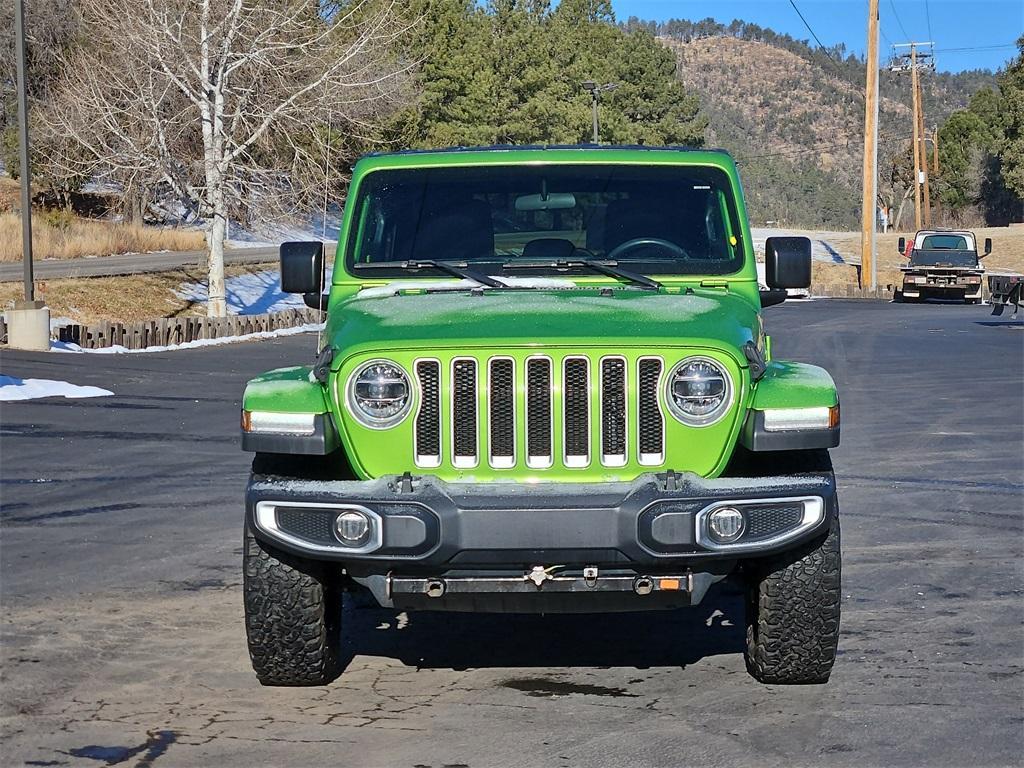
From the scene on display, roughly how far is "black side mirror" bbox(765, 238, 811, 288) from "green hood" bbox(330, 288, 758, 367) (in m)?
0.63

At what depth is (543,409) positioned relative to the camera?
560 centimetres

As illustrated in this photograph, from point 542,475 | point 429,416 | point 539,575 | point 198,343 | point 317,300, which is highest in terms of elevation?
point 317,300

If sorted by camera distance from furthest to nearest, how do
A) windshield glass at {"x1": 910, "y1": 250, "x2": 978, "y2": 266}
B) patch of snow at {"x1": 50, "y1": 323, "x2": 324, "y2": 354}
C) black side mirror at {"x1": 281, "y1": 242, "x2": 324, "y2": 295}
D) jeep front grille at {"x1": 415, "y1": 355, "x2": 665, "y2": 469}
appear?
windshield glass at {"x1": 910, "y1": 250, "x2": 978, "y2": 266} → patch of snow at {"x1": 50, "y1": 323, "x2": 324, "y2": 354} → black side mirror at {"x1": 281, "y1": 242, "x2": 324, "y2": 295} → jeep front grille at {"x1": 415, "y1": 355, "x2": 665, "y2": 469}

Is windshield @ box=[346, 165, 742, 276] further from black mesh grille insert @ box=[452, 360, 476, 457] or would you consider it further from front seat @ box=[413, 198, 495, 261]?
black mesh grille insert @ box=[452, 360, 476, 457]

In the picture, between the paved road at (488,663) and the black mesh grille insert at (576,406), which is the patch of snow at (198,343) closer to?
the paved road at (488,663)

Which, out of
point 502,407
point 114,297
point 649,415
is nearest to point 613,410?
point 649,415

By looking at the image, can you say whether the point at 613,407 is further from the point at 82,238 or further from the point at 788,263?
the point at 82,238

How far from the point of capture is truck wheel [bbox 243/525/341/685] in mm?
5848

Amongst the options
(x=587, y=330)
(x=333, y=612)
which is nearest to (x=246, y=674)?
(x=333, y=612)

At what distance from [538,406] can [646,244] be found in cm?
184

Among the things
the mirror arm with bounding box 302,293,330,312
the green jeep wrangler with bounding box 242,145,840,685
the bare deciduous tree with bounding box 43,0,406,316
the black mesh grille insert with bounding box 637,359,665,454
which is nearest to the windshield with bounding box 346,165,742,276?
the mirror arm with bounding box 302,293,330,312

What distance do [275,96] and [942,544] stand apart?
2855 cm

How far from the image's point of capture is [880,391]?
740 inches

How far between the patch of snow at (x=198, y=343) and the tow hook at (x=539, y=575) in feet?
61.3
